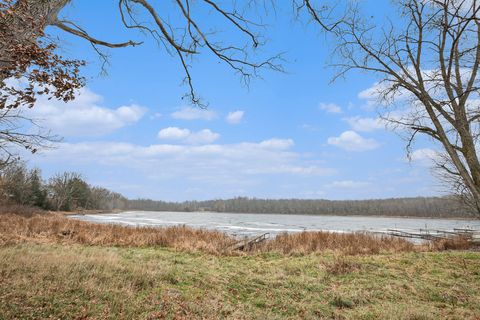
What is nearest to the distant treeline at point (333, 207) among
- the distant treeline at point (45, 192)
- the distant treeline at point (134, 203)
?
the distant treeline at point (134, 203)

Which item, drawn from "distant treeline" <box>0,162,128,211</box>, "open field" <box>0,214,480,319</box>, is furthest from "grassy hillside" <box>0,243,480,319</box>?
"distant treeline" <box>0,162,128,211</box>

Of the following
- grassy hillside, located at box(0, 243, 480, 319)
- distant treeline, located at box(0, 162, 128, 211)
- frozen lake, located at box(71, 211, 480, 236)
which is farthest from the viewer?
distant treeline, located at box(0, 162, 128, 211)

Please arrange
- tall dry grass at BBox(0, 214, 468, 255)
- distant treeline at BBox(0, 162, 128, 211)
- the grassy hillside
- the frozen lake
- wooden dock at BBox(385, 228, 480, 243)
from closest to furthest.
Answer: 1. the grassy hillside
2. tall dry grass at BBox(0, 214, 468, 255)
3. wooden dock at BBox(385, 228, 480, 243)
4. the frozen lake
5. distant treeline at BBox(0, 162, 128, 211)

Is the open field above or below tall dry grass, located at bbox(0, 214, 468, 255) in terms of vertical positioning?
below

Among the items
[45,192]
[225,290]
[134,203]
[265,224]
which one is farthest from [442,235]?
[134,203]

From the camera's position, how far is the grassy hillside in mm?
5020

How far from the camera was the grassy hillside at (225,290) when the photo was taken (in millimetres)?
5020

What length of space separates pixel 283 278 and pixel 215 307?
9.98 feet

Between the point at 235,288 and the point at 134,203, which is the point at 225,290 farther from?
the point at 134,203

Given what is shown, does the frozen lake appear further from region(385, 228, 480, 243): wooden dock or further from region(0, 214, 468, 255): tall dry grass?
region(0, 214, 468, 255): tall dry grass

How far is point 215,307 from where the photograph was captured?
223 inches

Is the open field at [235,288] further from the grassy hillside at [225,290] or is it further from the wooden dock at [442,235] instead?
the wooden dock at [442,235]

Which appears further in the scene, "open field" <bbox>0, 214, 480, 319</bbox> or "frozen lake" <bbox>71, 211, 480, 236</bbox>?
"frozen lake" <bbox>71, 211, 480, 236</bbox>

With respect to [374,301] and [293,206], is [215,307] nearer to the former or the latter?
[374,301]
